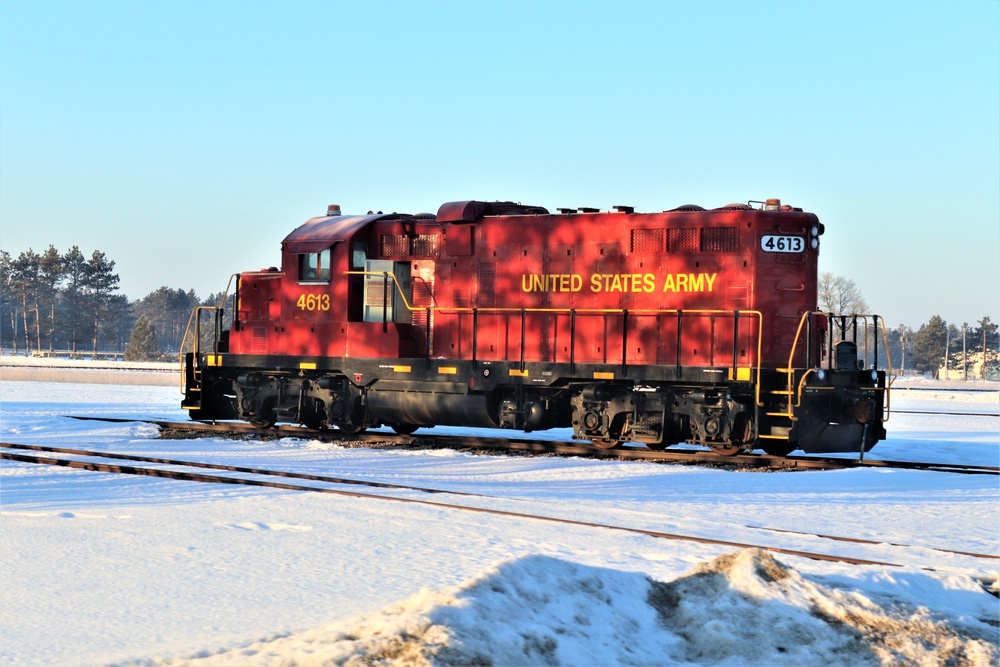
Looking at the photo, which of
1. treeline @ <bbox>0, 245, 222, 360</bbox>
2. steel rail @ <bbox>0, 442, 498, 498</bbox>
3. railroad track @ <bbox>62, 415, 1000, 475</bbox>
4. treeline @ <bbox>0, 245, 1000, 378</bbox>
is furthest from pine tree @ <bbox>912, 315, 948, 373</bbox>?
steel rail @ <bbox>0, 442, 498, 498</bbox>

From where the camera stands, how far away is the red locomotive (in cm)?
1478

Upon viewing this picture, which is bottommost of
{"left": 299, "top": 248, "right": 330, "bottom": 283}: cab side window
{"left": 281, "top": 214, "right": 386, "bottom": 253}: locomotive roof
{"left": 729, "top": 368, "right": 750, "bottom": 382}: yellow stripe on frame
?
{"left": 729, "top": 368, "right": 750, "bottom": 382}: yellow stripe on frame

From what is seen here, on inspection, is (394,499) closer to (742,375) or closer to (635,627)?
(635,627)

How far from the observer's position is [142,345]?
79.4m

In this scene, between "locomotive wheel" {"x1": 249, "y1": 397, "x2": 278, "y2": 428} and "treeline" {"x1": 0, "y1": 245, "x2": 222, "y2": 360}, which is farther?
"treeline" {"x1": 0, "y1": 245, "x2": 222, "y2": 360}

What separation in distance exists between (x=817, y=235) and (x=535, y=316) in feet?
14.4

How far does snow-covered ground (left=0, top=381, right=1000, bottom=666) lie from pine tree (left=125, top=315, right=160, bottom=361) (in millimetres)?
68601

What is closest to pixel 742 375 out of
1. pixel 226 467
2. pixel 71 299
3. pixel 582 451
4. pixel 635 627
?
pixel 582 451

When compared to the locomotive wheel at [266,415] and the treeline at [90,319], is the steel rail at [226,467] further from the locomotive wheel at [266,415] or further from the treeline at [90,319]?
the treeline at [90,319]

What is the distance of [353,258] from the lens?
1780cm

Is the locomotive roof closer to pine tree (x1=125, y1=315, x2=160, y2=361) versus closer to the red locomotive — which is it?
the red locomotive

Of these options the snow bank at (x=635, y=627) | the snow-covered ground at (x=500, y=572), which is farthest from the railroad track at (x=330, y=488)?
the snow bank at (x=635, y=627)

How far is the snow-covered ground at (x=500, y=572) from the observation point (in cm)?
507

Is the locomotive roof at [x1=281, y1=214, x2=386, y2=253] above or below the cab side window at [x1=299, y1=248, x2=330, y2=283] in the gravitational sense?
above
